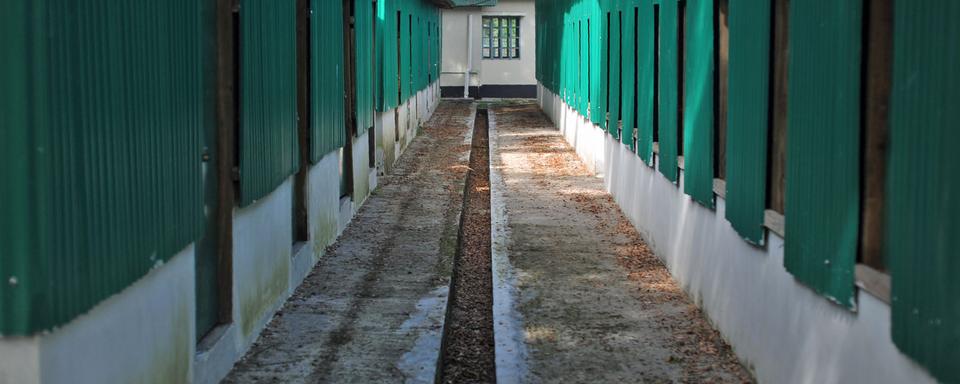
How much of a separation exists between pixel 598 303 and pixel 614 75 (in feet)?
25.6

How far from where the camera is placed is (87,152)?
5.13 m

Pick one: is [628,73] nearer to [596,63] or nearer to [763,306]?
[596,63]

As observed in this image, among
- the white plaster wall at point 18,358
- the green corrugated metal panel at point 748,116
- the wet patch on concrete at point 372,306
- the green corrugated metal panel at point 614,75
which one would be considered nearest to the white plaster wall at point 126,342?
the white plaster wall at point 18,358

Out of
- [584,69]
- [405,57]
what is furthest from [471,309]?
[405,57]

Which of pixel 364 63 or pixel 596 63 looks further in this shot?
pixel 596 63

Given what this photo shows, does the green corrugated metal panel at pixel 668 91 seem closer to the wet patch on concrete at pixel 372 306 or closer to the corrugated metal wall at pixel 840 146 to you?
the corrugated metal wall at pixel 840 146

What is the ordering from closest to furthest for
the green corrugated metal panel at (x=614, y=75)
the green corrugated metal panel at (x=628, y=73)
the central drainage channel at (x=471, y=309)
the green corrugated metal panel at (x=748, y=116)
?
1. the green corrugated metal panel at (x=748, y=116)
2. the central drainage channel at (x=471, y=309)
3. the green corrugated metal panel at (x=628, y=73)
4. the green corrugated metal panel at (x=614, y=75)

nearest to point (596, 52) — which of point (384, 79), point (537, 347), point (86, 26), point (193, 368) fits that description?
point (384, 79)

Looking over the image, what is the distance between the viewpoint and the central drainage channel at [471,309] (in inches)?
360

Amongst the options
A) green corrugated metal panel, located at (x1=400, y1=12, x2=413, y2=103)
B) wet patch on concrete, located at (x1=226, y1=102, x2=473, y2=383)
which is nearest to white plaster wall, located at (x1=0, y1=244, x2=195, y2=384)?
wet patch on concrete, located at (x1=226, y1=102, x2=473, y2=383)

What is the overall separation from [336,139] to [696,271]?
472 centimetres

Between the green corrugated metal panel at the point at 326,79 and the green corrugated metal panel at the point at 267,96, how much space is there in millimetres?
941

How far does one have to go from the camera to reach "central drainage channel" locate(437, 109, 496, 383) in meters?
9.16

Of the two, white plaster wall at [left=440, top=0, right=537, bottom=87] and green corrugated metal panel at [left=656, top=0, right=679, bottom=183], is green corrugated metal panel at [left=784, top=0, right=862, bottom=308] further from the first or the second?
white plaster wall at [left=440, top=0, right=537, bottom=87]
